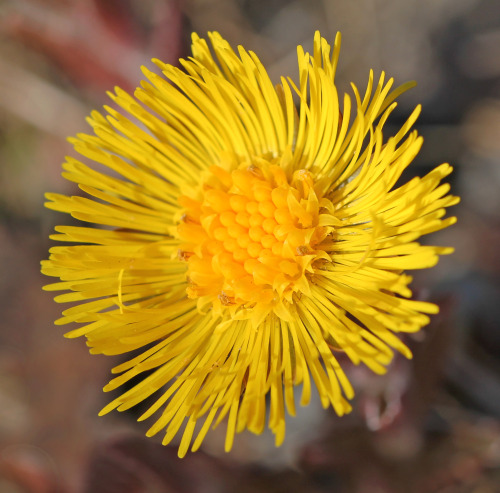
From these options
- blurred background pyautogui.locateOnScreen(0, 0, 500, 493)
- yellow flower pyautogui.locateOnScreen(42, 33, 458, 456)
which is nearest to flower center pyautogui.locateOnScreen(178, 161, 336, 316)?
yellow flower pyautogui.locateOnScreen(42, 33, 458, 456)

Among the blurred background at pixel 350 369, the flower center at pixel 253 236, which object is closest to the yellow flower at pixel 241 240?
the flower center at pixel 253 236

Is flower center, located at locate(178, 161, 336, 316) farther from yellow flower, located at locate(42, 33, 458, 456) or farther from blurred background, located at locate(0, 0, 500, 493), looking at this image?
blurred background, located at locate(0, 0, 500, 493)

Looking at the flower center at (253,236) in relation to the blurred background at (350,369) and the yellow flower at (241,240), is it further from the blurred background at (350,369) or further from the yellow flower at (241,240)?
the blurred background at (350,369)

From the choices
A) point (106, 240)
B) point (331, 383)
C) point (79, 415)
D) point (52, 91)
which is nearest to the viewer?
point (331, 383)

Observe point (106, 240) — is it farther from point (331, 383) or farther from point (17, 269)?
point (17, 269)

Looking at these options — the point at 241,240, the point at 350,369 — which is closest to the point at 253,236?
the point at 241,240

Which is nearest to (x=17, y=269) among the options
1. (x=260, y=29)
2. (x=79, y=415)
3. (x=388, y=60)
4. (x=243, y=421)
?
(x=79, y=415)
